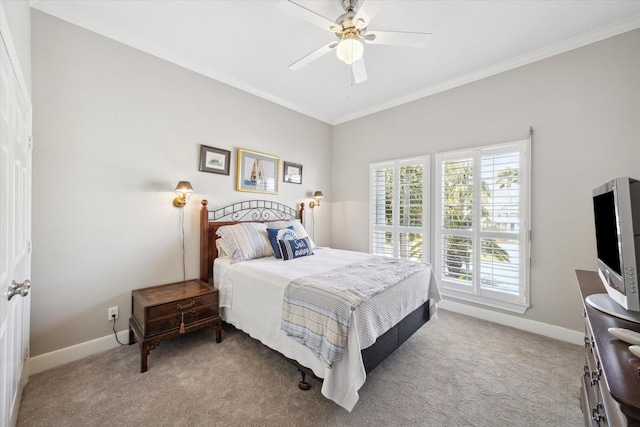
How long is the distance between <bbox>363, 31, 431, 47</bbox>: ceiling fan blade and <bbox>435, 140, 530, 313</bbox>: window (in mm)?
1708

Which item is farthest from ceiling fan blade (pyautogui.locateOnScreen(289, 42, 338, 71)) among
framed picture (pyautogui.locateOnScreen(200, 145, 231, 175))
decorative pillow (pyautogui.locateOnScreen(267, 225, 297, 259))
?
decorative pillow (pyautogui.locateOnScreen(267, 225, 297, 259))

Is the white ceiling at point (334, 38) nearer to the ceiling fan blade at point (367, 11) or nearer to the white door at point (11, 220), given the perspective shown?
the ceiling fan blade at point (367, 11)

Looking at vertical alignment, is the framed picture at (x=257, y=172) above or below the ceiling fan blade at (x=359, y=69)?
below

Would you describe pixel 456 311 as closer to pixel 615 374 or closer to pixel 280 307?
pixel 280 307

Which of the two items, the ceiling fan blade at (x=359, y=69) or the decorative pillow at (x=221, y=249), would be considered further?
the decorative pillow at (x=221, y=249)

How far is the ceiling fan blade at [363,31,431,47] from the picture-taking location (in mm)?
1941

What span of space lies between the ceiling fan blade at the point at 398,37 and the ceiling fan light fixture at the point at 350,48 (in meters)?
0.10

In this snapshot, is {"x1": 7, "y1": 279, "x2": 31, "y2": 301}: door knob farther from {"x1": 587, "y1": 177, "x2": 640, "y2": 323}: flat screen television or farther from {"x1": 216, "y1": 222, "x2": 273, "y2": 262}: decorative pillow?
{"x1": 587, "y1": 177, "x2": 640, "y2": 323}: flat screen television

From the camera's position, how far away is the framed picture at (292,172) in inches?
158

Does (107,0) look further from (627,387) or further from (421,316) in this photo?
(421,316)

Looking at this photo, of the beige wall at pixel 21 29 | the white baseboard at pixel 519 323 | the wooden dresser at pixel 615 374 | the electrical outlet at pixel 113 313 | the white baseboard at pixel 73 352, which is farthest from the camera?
the white baseboard at pixel 519 323

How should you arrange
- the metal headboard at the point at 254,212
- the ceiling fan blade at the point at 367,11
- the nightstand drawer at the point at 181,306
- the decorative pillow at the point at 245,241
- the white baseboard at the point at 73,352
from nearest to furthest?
the ceiling fan blade at the point at 367,11 < the white baseboard at the point at 73,352 < the nightstand drawer at the point at 181,306 < the decorative pillow at the point at 245,241 < the metal headboard at the point at 254,212

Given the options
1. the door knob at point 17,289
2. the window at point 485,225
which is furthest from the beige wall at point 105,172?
the window at point 485,225

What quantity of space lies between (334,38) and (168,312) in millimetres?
3033
